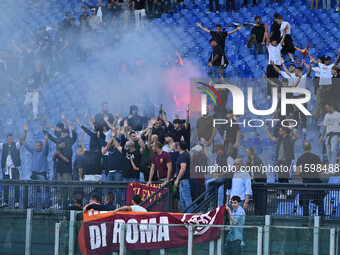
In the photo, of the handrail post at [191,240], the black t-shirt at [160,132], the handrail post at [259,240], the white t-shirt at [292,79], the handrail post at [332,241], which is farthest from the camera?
the white t-shirt at [292,79]

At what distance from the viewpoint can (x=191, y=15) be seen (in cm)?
1745

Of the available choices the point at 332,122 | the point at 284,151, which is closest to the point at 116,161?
the point at 284,151

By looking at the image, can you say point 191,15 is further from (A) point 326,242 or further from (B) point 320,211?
(A) point 326,242

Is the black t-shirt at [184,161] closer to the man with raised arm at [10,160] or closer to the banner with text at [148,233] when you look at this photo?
the banner with text at [148,233]

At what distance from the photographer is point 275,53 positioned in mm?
14844

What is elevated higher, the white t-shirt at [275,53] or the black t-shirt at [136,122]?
the white t-shirt at [275,53]

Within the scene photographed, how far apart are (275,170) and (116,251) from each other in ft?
14.9

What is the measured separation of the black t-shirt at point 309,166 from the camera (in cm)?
1138

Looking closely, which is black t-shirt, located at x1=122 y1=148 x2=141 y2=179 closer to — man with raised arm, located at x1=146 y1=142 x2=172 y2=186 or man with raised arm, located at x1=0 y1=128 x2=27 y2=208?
man with raised arm, located at x1=146 y1=142 x2=172 y2=186

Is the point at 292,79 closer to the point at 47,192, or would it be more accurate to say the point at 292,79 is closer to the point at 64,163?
the point at 64,163

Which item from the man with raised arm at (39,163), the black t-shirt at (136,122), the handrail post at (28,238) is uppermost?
the black t-shirt at (136,122)

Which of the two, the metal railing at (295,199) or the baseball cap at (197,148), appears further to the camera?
the baseball cap at (197,148)

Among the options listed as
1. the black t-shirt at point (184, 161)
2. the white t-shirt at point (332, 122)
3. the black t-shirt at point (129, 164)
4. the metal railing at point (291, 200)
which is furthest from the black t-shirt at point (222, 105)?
the metal railing at point (291, 200)

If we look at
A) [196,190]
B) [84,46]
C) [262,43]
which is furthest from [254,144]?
[84,46]
